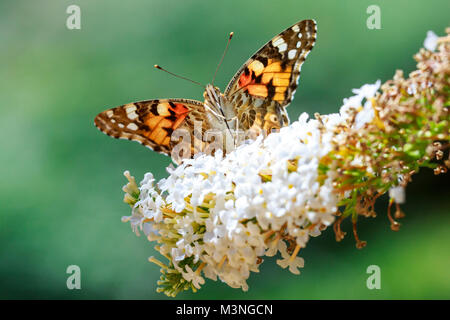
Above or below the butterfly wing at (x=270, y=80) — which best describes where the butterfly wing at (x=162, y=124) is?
below

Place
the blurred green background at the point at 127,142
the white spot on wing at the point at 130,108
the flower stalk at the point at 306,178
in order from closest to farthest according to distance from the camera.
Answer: the flower stalk at the point at 306,178, the white spot on wing at the point at 130,108, the blurred green background at the point at 127,142

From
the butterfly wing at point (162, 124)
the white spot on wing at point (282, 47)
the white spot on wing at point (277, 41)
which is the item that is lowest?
the butterfly wing at point (162, 124)

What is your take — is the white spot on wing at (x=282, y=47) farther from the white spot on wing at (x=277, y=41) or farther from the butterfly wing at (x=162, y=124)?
the butterfly wing at (x=162, y=124)

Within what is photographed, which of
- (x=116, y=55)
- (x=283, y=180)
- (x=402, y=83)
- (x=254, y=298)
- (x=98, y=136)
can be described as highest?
(x=116, y=55)

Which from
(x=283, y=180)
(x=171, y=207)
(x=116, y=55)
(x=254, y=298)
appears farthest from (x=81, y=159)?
(x=283, y=180)

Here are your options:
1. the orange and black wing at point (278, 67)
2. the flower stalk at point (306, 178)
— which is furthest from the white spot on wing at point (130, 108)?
the flower stalk at point (306, 178)

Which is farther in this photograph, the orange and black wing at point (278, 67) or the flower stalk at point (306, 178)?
the orange and black wing at point (278, 67)

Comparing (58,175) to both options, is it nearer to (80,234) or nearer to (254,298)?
(80,234)
